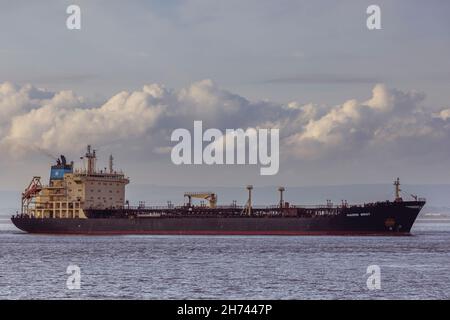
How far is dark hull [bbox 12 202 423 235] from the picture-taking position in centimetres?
8888

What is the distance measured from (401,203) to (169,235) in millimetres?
28794

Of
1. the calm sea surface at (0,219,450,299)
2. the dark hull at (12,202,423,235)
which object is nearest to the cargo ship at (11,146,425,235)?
the dark hull at (12,202,423,235)

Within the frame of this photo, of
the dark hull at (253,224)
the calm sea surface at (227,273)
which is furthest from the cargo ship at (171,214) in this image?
the calm sea surface at (227,273)

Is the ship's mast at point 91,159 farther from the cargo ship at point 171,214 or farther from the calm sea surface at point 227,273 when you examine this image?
the calm sea surface at point 227,273

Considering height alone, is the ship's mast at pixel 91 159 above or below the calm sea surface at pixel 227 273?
above

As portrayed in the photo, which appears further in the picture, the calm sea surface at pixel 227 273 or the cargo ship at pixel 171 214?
the cargo ship at pixel 171 214

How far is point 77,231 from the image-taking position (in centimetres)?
10300

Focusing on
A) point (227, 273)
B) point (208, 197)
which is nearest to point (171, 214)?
point (208, 197)

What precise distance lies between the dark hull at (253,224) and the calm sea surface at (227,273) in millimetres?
18180

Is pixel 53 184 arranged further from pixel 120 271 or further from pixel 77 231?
pixel 120 271

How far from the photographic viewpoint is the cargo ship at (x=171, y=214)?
89.4 meters

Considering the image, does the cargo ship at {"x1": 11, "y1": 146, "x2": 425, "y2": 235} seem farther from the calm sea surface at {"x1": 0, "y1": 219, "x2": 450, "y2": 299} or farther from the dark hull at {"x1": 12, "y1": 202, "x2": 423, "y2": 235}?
the calm sea surface at {"x1": 0, "y1": 219, "x2": 450, "y2": 299}

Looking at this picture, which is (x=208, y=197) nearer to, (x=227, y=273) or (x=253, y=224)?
(x=253, y=224)

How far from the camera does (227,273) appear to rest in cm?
4650
